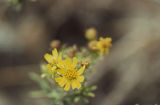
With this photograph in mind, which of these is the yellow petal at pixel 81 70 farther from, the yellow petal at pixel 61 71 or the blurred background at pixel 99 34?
the blurred background at pixel 99 34

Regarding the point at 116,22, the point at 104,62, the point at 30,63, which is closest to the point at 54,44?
the point at 104,62

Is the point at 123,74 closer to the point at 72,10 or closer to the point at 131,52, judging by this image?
the point at 131,52

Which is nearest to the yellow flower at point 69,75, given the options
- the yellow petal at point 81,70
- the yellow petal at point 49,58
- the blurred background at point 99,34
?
the yellow petal at point 81,70

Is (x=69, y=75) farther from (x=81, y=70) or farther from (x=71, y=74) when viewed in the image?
(x=81, y=70)

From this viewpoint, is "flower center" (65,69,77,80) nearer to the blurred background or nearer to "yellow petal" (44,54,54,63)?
"yellow petal" (44,54,54,63)

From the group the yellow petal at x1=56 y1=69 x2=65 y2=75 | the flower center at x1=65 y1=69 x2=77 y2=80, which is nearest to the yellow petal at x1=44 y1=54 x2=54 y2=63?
the yellow petal at x1=56 y1=69 x2=65 y2=75

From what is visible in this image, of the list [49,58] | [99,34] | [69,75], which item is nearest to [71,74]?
[69,75]
